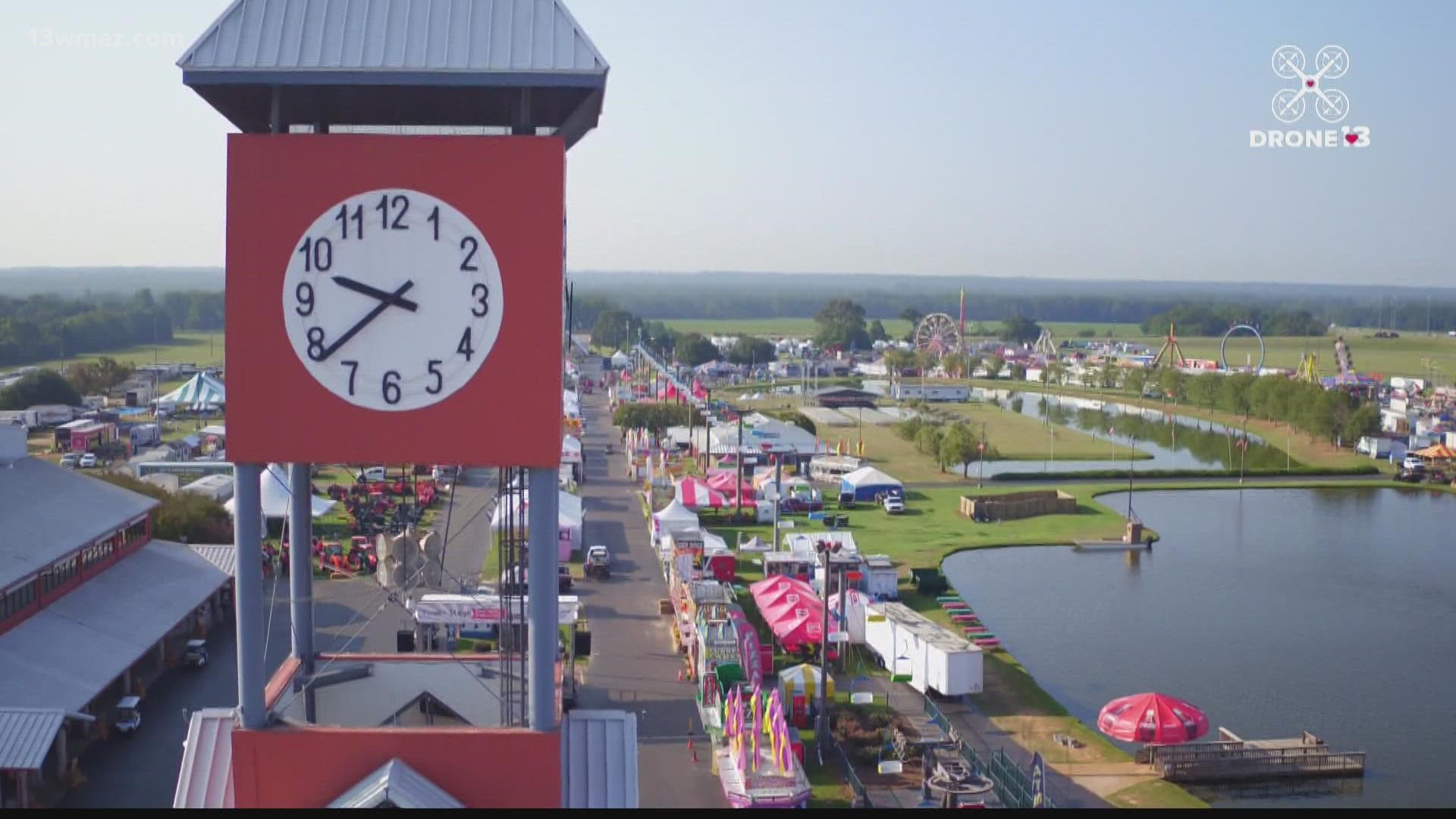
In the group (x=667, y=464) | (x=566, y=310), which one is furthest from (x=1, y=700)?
(x=667, y=464)

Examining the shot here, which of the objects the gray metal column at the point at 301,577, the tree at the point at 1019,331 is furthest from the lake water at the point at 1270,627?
the tree at the point at 1019,331

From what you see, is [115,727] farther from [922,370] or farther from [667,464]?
[922,370]

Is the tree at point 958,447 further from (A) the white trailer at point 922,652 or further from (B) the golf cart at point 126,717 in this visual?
(B) the golf cart at point 126,717

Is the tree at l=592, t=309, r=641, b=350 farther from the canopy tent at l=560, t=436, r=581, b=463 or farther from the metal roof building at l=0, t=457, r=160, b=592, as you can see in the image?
the metal roof building at l=0, t=457, r=160, b=592

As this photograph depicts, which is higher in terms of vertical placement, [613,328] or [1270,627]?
[613,328]

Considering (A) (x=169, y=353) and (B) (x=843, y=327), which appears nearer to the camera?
(A) (x=169, y=353)

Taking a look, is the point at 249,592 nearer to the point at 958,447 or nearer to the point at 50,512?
the point at 50,512

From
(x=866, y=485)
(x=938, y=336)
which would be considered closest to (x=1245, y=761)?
(x=866, y=485)
